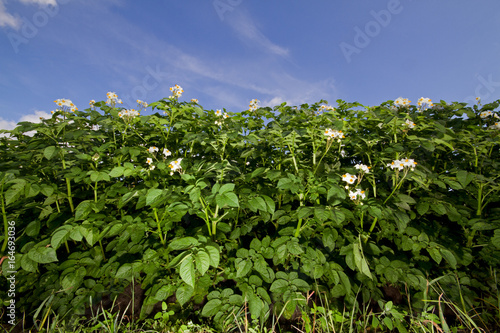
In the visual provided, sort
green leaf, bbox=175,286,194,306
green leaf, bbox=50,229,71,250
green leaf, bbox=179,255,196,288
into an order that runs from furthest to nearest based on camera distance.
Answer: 1. green leaf, bbox=50,229,71,250
2. green leaf, bbox=175,286,194,306
3. green leaf, bbox=179,255,196,288

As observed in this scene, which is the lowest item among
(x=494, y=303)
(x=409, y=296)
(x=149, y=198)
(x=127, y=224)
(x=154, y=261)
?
(x=494, y=303)

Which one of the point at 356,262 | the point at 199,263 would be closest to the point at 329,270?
the point at 356,262

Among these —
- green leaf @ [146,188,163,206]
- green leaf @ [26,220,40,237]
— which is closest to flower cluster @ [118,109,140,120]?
green leaf @ [26,220,40,237]

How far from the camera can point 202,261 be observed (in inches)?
51.3

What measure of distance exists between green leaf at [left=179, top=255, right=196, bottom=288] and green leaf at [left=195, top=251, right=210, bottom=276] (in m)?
0.04

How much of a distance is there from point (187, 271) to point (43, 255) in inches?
43.7

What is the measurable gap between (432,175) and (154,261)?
2203 millimetres

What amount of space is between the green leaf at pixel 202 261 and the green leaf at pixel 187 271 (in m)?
0.04

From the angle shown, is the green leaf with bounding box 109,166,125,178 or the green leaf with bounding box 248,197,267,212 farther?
the green leaf with bounding box 109,166,125,178

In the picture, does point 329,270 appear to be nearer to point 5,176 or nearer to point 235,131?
point 235,131

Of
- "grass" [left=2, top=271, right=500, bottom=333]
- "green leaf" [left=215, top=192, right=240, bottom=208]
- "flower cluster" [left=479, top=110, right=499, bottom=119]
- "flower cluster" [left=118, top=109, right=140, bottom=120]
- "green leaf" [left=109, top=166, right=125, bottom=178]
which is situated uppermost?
"flower cluster" [left=118, top=109, right=140, bottom=120]

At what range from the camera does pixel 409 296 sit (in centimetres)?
187

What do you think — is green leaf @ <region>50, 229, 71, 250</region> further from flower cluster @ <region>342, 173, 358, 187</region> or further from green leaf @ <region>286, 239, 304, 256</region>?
flower cluster @ <region>342, 173, 358, 187</region>

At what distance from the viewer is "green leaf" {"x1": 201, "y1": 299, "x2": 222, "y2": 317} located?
1558mm
